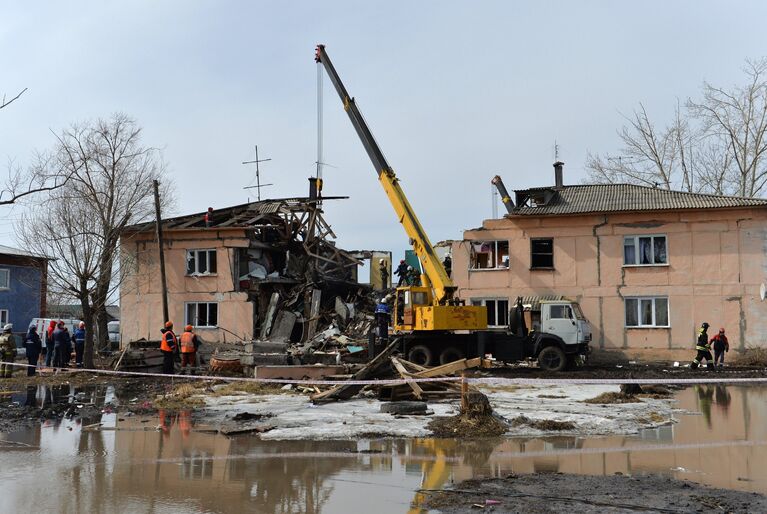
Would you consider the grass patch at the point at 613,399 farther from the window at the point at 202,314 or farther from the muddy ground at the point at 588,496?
the window at the point at 202,314

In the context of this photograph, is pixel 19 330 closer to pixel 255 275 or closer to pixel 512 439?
pixel 255 275

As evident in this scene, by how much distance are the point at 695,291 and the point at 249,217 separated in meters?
19.3

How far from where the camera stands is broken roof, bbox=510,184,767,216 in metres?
26.9

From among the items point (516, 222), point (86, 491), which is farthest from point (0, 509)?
point (516, 222)

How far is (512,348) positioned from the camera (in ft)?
74.1

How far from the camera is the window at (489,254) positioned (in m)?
29.5

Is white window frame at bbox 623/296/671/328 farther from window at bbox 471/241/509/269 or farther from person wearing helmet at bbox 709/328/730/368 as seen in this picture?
window at bbox 471/241/509/269

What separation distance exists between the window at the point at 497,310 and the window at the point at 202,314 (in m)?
11.5

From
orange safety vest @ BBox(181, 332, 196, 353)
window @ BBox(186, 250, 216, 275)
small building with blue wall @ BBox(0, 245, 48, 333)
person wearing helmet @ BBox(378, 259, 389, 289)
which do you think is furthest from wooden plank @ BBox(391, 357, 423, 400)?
small building with blue wall @ BBox(0, 245, 48, 333)

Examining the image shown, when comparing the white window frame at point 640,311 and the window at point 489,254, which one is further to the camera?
the window at point 489,254

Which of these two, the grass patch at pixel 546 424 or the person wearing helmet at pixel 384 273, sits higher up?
the person wearing helmet at pixel 384 273

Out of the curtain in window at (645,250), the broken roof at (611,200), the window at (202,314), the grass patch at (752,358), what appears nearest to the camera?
the grass patch at (752,358)

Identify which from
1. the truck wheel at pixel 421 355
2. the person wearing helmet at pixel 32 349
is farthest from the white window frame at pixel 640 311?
the person wearing helmet at pixel 32 349

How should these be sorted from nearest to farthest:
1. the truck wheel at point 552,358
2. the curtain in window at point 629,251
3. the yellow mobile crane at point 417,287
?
the yellow mobile crane at point 417,287, the truck wheel at point 552,358, the curtain in window at point 629,251
